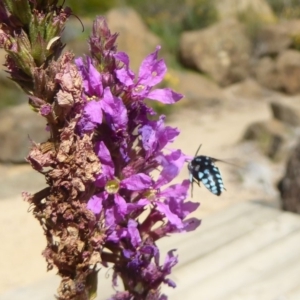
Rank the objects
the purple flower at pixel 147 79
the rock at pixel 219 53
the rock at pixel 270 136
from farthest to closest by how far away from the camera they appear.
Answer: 1. the rock at pixel 219 53
2. the rock at pixel 270 136
3. the purple flower at pixel 147 79

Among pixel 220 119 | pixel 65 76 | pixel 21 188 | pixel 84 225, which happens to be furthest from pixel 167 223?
pixel 220 119

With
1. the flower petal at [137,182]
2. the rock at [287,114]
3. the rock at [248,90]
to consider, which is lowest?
the rock at [248,90]

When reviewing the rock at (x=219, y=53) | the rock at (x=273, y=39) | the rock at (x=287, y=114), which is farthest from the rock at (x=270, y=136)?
the rock at (x=273, y=39)

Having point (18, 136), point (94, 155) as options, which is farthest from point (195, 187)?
point (94, 155)

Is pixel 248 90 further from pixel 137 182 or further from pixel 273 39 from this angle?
pixel 137 182

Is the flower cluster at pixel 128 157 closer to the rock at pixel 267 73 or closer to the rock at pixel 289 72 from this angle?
the rock at pixel 289 72
